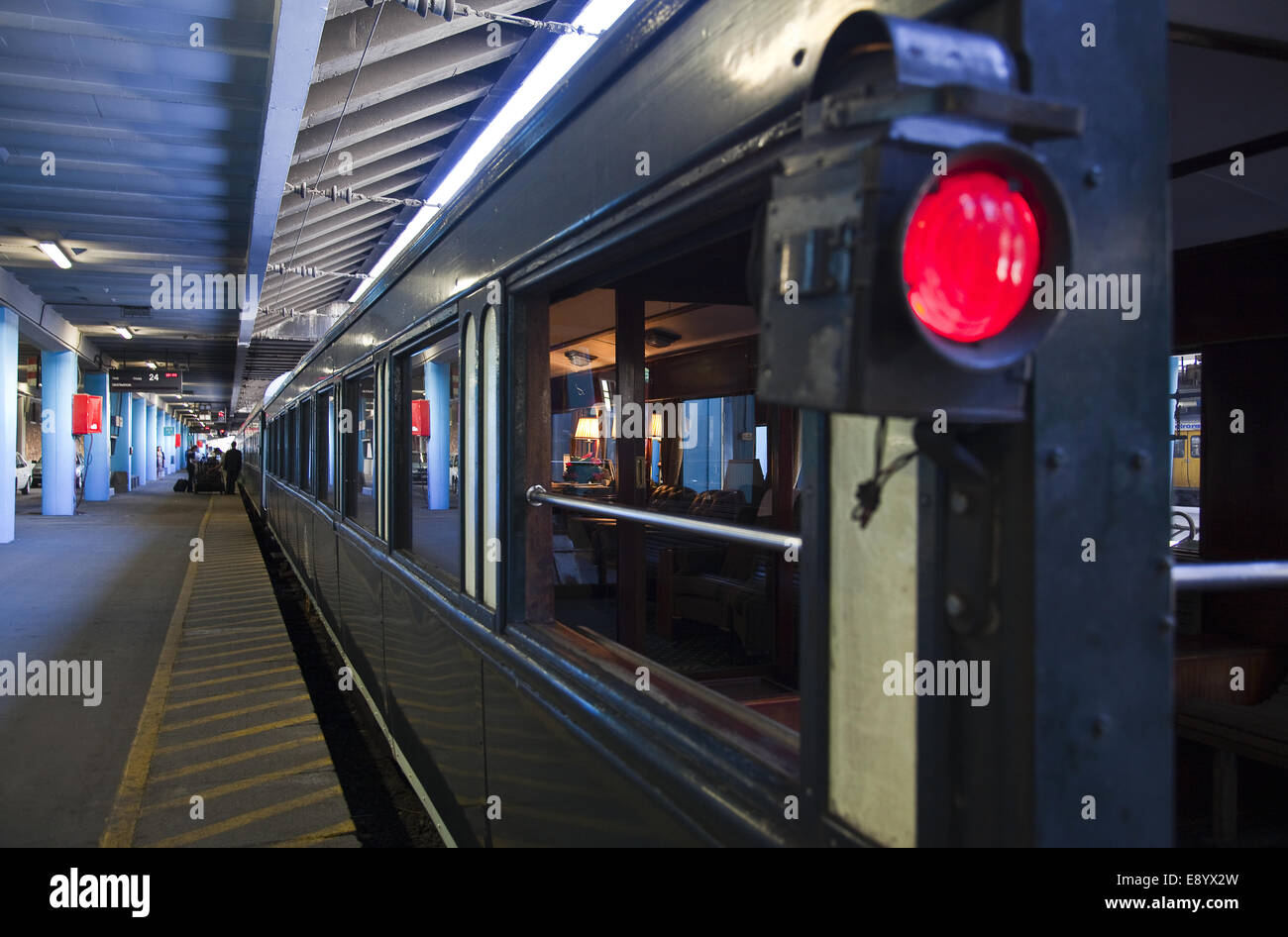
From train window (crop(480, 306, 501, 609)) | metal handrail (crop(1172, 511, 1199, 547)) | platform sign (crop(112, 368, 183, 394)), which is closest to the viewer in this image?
train window (crop(480, 306, 501, 609))

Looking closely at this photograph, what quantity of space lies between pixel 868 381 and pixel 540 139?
1860 mm

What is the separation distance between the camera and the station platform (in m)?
3.69

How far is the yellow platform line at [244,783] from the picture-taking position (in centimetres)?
385

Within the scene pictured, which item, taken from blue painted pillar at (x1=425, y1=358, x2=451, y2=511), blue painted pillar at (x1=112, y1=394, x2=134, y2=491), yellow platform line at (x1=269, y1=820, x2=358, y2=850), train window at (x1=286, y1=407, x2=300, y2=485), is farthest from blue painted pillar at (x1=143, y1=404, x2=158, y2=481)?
yellow platform line at (x1=269, y1=820, x2=358, y2=850)

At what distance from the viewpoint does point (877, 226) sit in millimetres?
900

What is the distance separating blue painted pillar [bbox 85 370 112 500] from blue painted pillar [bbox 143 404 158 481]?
1653cm

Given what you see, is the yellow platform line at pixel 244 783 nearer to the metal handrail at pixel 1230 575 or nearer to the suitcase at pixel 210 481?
the metal handrail at pixel 1230 575

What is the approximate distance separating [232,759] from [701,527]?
12.1 feet

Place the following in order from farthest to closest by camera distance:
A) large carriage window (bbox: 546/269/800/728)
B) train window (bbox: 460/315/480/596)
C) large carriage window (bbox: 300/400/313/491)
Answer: large carriage window (bbox: 300/400/313/491)
large carriage window (bbox: 546/269/800/728)
train window (bbox: 460/315/480/596)

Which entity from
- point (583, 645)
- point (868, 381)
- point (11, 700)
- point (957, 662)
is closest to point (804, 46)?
point (868, 381)

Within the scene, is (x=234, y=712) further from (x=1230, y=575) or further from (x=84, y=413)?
(x=84, y=413)

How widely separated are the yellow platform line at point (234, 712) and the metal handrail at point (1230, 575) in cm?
505

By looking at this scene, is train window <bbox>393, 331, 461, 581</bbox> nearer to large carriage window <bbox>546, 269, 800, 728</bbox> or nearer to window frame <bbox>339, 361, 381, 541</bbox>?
large carriage window <bbox>546, 269, 800, 728</bbox>

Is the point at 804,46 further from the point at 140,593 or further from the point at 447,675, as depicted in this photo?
the point at 140,593
